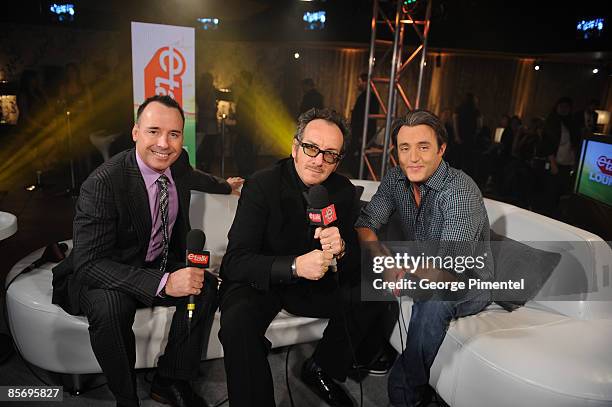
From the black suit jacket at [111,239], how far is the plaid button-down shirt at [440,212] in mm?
1078

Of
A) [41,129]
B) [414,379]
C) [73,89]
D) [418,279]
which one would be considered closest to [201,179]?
[418,279]

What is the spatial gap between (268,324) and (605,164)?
329 centimetres

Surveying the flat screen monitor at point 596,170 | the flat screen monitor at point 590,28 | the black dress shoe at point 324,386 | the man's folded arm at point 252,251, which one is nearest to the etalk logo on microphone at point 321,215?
the man's folded arm at point 252,251

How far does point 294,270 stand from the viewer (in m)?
1.86

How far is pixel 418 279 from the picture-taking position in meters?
2.11

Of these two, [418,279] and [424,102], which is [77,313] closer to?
[418,279]

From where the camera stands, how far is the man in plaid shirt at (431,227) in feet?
6.56

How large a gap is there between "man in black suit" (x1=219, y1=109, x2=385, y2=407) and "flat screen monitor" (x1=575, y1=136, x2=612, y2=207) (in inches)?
106

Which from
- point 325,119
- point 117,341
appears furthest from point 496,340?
point 117,341

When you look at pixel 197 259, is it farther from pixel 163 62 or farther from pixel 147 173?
pixel 163 62

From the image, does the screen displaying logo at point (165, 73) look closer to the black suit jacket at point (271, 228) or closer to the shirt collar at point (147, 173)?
the shirt collar at point (147, 173)

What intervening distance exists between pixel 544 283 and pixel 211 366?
1731mm

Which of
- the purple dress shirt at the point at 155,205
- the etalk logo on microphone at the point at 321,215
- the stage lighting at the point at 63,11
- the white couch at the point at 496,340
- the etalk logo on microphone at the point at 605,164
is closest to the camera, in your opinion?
the etalk logo on microphone at the point at 321,215

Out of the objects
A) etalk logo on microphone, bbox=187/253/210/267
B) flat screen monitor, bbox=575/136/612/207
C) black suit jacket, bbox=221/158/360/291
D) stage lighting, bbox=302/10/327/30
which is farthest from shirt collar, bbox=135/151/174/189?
stage lighting, bbox=302/10/327/30
